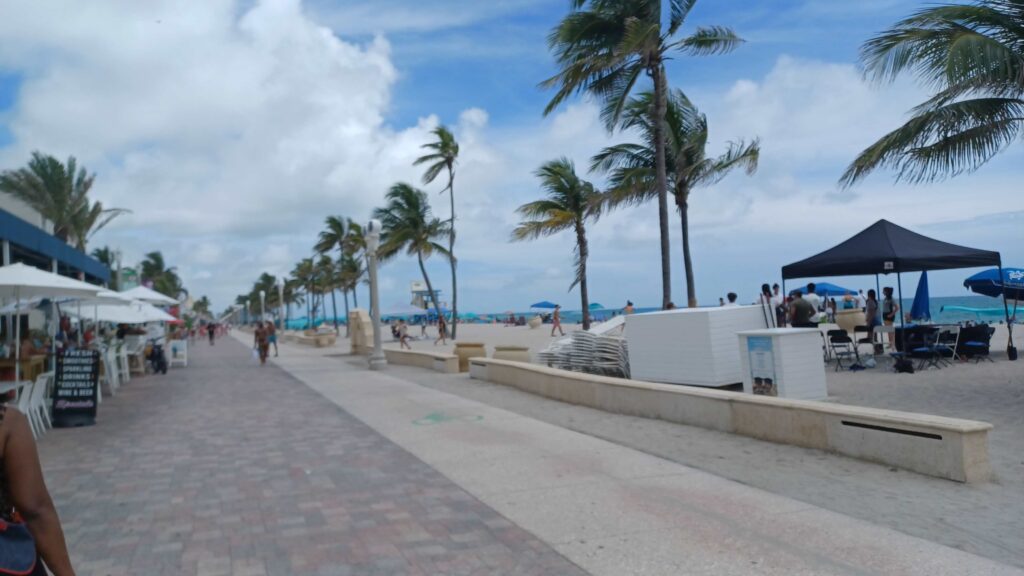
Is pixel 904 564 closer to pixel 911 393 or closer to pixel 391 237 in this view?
pixel 911 393

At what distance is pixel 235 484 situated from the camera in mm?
7051

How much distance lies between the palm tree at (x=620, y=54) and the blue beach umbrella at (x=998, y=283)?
7.14 meters

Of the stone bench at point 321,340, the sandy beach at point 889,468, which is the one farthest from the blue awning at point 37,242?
the stone bench at point 321,340

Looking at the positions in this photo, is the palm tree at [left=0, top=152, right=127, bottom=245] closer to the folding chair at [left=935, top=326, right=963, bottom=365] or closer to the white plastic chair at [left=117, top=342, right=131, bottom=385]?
the white plastic chair at [left=117, top=342, right=131, bottom=385]

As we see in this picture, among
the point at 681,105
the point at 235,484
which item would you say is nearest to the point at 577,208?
the point at 681,105

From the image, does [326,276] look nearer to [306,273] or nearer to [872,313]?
[306,273]

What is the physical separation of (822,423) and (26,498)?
6645 mm

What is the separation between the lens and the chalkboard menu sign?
11039mm

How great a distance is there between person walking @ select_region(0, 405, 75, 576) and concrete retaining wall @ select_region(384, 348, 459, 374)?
15.9 m

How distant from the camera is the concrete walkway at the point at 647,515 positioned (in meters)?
4.49

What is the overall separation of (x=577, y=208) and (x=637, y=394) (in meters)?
17.2

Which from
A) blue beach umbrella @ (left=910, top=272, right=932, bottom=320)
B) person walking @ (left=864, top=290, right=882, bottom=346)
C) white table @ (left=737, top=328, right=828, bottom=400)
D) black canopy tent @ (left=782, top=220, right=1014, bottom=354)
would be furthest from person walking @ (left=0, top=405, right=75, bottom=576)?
blue beach umbrella @ (left=910, top=272, right=932, bottom=320)

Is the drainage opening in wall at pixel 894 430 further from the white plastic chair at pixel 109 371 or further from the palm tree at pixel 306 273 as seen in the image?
the palm tree at pixel 306 273

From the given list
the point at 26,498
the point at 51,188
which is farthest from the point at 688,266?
the point at 51,188
